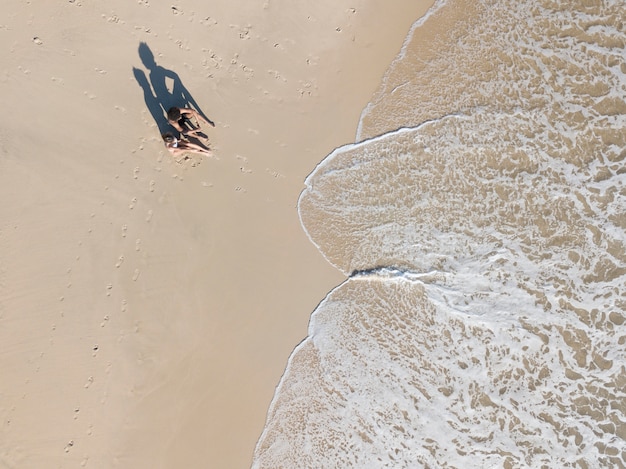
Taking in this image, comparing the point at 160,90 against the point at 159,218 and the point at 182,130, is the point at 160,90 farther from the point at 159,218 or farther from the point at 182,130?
the point at 159,218

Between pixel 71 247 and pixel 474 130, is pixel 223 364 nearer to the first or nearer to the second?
pixel 71 247

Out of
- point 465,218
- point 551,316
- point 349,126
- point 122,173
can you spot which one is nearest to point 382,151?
point 349,126

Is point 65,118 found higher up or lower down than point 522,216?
higher up

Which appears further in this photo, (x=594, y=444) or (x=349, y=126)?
(x=349, y=126)

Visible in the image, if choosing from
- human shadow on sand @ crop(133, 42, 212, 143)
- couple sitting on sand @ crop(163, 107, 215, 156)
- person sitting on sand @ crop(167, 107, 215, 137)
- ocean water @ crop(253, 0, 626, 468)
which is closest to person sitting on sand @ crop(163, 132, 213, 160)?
couple sitting on sand @ crop(163, 107, 215, 156)

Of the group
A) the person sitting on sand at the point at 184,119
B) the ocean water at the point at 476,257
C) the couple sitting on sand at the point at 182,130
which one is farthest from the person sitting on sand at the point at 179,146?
the ocean water at the point at 476,257

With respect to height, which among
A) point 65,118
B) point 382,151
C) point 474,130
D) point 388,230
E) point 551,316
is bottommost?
point 551,316

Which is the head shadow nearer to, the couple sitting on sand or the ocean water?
the couple sitting on sand

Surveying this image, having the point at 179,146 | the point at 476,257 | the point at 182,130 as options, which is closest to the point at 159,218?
the point at 179,146
